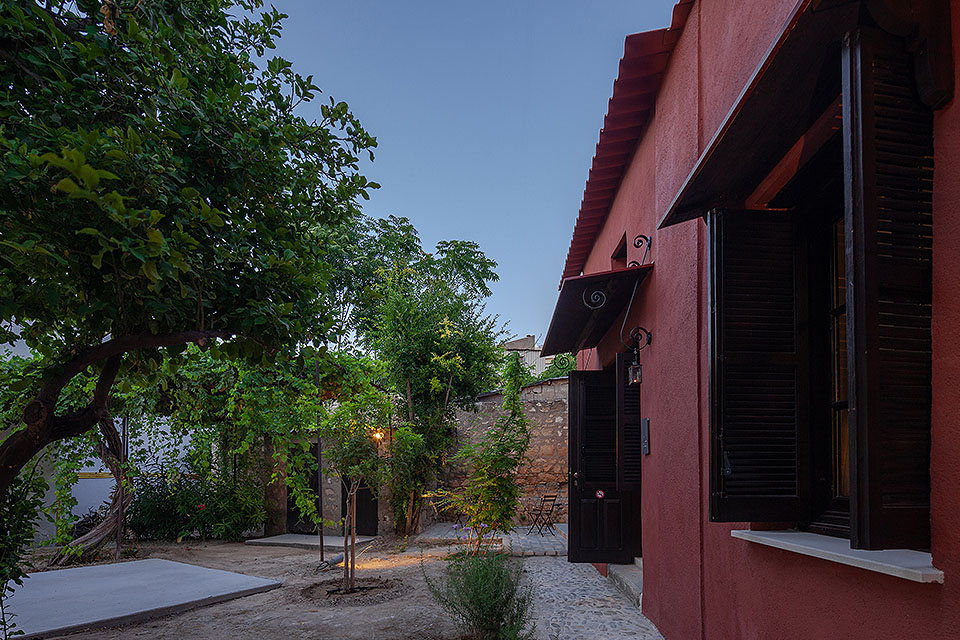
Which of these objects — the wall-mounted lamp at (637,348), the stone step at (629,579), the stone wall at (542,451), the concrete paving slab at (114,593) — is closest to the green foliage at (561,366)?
the stone wall at (542,451)

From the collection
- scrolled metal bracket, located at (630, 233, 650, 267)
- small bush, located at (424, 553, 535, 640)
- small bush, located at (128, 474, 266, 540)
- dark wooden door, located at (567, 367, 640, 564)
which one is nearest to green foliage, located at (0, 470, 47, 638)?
small bush, located at (424, 553, 535, 640)

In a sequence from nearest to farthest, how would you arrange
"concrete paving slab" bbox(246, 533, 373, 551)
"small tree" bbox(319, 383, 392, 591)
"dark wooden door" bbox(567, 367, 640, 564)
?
"dark wooden door" bbox(567, 367, 640, 564)
"small tree" bbox(319, 383, 392, 591)
"concrete paving slab" bbox(246, 533, 373, 551)

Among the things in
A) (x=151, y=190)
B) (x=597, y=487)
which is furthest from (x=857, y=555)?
(x=597, y=487)

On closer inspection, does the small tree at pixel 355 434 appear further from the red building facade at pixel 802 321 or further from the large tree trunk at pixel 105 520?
the red building facade at pixel 802 321

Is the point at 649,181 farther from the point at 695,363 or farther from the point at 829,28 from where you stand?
the point at 829,28

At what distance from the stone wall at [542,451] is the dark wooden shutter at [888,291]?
34.8 ft

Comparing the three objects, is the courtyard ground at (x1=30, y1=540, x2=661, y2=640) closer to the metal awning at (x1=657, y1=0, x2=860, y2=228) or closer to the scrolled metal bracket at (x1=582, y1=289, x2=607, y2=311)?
the scrolled metal bracket at (x1=582, y1=289, x2=607, y2=311)

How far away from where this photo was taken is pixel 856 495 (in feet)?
6.14

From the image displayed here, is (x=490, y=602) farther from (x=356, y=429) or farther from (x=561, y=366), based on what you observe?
(x=561, y=366)

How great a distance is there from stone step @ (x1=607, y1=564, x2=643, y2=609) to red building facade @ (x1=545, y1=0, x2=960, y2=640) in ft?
1.85

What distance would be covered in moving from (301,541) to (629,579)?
8.15 m

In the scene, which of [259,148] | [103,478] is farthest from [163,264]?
[103,478]

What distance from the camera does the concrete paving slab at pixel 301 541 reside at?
12389mm

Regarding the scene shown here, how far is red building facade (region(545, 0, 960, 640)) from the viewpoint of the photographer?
1856 mm
